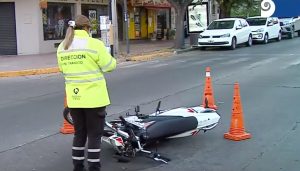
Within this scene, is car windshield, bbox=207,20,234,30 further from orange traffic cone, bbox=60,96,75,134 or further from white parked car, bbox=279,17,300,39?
orange traffic cone, bbox=60,96,75,134

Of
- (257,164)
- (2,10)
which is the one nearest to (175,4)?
(2,10)

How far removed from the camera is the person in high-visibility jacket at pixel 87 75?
17.3ft

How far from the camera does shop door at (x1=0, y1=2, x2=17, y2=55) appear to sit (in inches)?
929

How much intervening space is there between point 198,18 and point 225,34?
7.18 meters

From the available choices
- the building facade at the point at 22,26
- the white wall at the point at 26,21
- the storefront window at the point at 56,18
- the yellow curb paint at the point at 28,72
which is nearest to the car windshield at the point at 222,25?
the storefront window at the point at 56,18

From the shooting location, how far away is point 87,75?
5.29 metres

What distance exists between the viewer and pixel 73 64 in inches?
210

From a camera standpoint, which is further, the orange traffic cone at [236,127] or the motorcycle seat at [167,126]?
the orange traffic cone at [236,127]

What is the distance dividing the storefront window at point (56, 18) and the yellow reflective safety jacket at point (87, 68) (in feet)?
64.3

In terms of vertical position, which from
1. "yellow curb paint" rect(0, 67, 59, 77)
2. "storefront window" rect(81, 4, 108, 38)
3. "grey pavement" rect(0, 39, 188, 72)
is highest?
"storefront window" rect(81, 4, 108, 38)

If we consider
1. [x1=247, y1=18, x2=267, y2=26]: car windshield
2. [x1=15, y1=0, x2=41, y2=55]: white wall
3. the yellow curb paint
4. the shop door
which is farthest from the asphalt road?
[x1=247, y1=18, x2=267, y2=26]: car windshield

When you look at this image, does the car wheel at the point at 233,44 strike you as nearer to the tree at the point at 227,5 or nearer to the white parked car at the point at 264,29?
the white parked car at the point at 264,29

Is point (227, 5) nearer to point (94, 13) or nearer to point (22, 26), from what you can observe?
point (94, 13)

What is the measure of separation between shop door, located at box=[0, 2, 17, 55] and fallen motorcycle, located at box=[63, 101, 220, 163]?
18.1 metres
